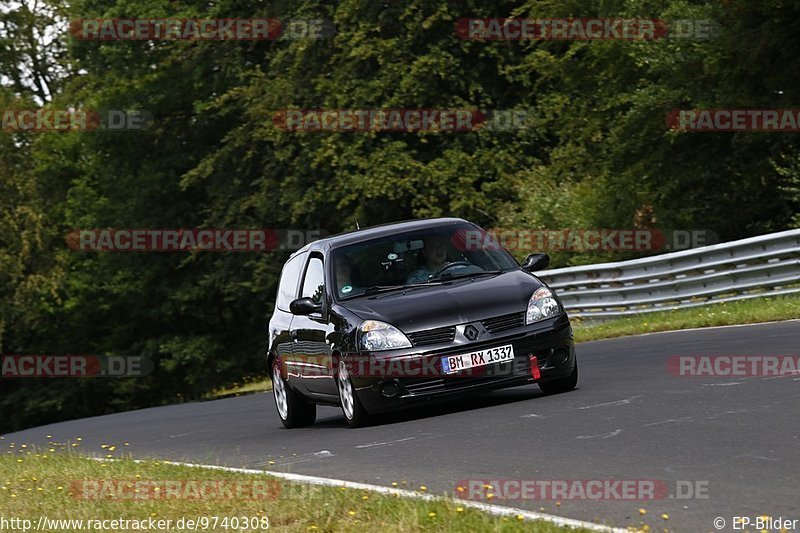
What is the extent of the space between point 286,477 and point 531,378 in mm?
3143

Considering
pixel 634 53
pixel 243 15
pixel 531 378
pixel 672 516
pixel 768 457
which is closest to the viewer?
pixel 672 516

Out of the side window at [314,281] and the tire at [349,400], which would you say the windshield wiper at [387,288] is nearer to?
the side window at [314,281]

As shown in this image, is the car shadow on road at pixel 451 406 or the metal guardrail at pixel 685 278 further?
the metal guardrail at pixel 685 278

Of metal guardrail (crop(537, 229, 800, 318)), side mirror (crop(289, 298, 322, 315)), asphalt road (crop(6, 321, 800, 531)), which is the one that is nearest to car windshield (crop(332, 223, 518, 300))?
side mirror (crop(289, 298, 322, 315))

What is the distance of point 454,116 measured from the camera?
129ft

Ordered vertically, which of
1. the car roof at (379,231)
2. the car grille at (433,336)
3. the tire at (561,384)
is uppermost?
the car roof at (379,231)

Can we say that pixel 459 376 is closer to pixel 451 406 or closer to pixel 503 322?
pixel 503 322

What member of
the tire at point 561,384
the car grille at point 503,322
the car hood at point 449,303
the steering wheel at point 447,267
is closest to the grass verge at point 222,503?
the car hood at point 449,303

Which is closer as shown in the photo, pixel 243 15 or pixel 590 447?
pixel 590 447

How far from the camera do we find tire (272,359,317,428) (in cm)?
1445

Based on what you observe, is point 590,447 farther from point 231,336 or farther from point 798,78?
point 231,336

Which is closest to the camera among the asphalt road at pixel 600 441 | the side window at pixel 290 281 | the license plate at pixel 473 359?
the asphalt road at pixel 600 441

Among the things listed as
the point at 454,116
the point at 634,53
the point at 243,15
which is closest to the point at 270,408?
the point at 634,53

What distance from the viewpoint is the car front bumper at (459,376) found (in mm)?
11891
